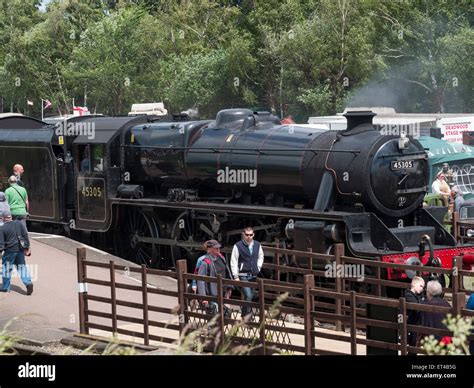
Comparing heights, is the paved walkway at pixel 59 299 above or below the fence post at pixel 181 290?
below

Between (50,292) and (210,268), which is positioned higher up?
(210,268)

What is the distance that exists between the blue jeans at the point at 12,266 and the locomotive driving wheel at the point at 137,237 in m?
3.72

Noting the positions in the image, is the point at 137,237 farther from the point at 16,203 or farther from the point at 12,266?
the point at 12,266

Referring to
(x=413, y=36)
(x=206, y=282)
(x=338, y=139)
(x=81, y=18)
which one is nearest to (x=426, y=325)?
(x=206, y=282)

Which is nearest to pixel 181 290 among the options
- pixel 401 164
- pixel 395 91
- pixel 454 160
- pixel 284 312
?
pixel 284 312

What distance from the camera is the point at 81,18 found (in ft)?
194

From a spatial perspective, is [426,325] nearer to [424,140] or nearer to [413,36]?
[424,140]

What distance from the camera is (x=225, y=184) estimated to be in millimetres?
17922

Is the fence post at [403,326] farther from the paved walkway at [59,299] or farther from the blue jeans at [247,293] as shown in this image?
the blue jeans at [247,293]

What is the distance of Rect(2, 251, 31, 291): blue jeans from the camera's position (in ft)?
51.8
